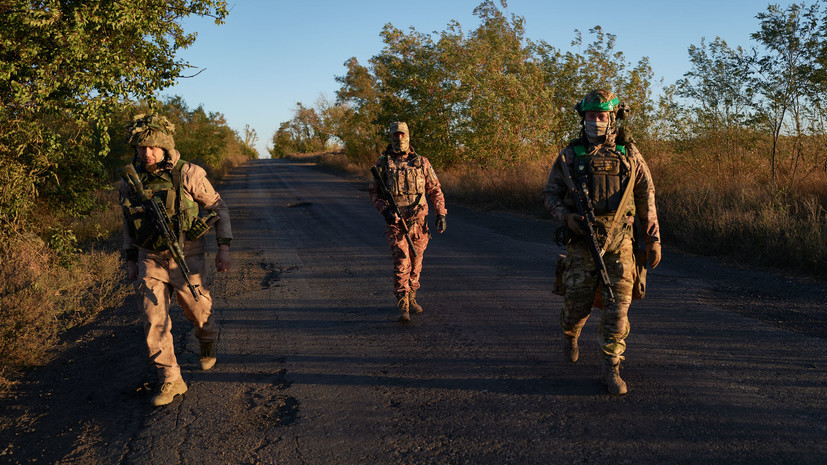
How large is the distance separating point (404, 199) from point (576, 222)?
2.11 m

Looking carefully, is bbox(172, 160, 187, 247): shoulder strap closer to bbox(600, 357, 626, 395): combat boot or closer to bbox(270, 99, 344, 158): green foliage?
bbox(600, 357, 626, 395): combat boot

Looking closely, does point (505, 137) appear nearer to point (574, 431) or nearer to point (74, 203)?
point (74, 203)

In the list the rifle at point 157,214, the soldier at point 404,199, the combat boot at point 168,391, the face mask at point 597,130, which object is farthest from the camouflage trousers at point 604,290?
the combat boot at point 168,391

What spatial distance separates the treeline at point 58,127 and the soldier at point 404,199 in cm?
327

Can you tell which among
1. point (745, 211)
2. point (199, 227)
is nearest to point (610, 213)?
point (199, 227)

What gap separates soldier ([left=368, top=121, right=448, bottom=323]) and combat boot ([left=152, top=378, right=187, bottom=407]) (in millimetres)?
2085

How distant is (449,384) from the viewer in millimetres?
3730

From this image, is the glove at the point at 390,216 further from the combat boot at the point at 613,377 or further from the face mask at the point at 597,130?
the combat boot at the point at 613,377

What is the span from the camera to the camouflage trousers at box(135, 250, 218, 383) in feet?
12.2

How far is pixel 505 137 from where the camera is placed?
680 inches

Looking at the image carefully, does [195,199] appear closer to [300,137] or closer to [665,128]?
[665,128]

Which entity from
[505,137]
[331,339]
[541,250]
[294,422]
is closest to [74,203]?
[331,339]

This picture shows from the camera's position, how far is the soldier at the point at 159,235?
3684 millimetres

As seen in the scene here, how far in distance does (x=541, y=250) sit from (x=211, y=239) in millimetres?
6740
